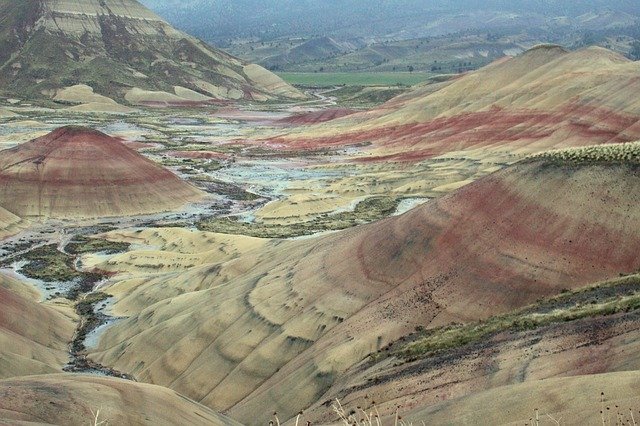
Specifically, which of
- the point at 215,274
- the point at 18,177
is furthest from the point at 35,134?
the point at 215,274

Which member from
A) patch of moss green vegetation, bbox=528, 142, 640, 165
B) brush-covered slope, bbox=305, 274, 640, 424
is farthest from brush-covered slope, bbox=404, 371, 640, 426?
patch of moss green vegetation, bbox=528, 142, 640, 165

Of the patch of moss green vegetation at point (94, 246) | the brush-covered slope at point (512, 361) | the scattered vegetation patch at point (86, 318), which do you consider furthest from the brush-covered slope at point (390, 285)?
the patch of moss green vegetation at point (94, 246)

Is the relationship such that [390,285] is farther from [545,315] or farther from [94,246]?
[94,246]

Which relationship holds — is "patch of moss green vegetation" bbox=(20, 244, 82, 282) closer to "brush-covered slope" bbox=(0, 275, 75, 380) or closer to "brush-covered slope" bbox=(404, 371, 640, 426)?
"brush-covered slope" bbox=(0, 275, 75, 380)

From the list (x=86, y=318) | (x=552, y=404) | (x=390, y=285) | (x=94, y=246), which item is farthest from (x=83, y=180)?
(x=552, y=404)

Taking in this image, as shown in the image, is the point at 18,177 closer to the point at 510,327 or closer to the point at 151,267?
the point at 151,267

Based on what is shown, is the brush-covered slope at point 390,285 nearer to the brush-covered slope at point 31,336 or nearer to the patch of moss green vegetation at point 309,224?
the brush-covered slope at point 31,336
